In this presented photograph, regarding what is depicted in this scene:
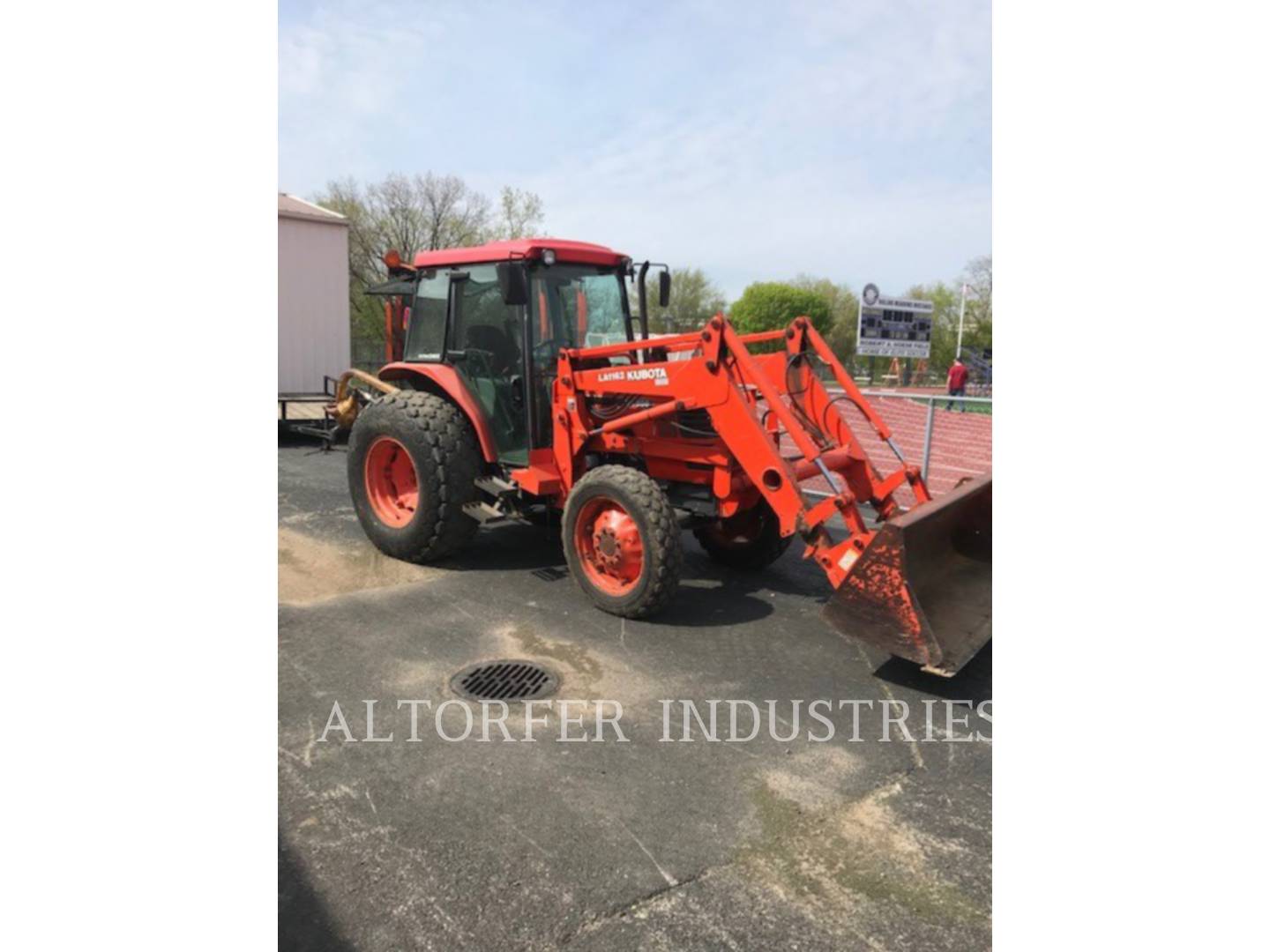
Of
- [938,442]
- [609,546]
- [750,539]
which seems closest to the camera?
[609,546]

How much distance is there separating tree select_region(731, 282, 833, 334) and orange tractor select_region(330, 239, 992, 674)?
32.9m

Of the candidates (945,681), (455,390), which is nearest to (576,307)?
(455,390)

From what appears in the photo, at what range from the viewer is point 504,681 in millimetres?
3982

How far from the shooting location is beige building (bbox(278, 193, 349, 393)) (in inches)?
486

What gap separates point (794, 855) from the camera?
8.89ft

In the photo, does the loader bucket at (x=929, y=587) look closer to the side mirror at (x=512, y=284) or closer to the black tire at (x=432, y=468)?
the side mirror at (x=512, y=284)

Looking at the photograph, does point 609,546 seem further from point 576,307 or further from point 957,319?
point 957,319

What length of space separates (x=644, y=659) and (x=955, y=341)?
1626 inches

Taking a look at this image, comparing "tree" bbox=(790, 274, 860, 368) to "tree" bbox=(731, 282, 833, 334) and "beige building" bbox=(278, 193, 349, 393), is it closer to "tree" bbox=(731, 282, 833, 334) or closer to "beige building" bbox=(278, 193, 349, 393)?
"tree" bbox=(731, 282, 833, 334)

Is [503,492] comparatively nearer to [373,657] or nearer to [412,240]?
[373,657]

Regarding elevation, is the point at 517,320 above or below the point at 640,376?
above

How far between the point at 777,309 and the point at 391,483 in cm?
3509

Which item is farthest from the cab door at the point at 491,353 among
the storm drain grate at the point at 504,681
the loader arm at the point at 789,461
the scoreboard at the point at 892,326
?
the scoreboard at the point at 892,326

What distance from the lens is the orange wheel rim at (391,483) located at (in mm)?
6191
